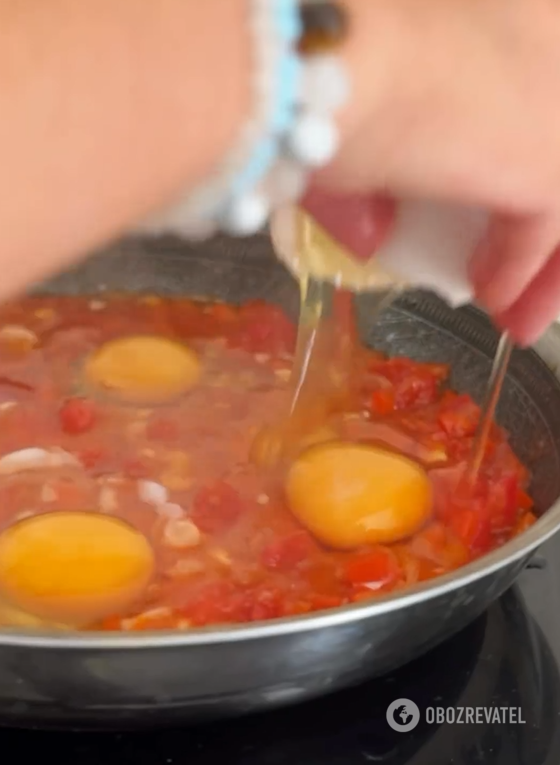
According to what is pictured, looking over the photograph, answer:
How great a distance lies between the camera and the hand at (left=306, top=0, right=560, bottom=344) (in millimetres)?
500

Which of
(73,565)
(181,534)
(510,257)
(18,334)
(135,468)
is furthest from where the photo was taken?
(18,334)

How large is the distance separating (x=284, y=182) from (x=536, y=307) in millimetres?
272

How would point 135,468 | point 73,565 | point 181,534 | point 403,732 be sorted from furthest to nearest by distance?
point 135,468, point 181,534, point 73,565, point 403,732

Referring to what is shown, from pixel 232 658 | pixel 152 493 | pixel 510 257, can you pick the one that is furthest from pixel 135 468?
pixel 510 257

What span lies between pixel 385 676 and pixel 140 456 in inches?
19.2

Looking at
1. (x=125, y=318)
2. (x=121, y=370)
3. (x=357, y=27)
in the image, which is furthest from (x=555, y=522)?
(x=125, y=318)

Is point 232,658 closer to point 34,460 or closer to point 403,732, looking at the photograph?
point 403,732

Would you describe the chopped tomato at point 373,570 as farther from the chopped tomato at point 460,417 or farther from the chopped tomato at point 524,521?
the chopped tomato at point 460,417

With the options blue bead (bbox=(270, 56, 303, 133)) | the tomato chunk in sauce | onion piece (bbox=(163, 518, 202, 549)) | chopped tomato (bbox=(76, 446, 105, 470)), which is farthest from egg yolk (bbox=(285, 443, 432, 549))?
blue bead (bbox=(270, 56, 303, 133))

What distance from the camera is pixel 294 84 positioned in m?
0.47

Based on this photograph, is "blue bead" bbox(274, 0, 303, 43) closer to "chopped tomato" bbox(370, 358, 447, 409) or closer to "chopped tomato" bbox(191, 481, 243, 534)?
"chopped tomato" bbox(191, 481, 243, 534)

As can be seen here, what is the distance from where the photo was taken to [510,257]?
2.07 ft

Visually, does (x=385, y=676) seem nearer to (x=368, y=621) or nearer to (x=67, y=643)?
(x=368, y=621)

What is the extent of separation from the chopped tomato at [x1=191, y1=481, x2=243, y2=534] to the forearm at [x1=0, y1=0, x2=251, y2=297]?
71cm
